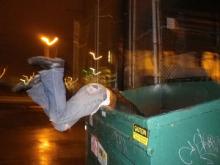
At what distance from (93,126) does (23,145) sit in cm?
505

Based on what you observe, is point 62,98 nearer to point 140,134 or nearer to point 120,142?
point 120,142

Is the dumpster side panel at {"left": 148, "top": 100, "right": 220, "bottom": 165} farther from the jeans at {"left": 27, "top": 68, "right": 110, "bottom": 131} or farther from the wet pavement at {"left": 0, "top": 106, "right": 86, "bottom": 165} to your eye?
the wet pavement at {"left": 0, "top": 106, "right": 86, "bottom": 165}

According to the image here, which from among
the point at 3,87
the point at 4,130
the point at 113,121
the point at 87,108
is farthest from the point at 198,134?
the point at 3,87

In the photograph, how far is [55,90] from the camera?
11.4 feet

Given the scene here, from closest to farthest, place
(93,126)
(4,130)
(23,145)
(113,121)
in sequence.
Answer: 1. (113,121)
2. (93,126)
3. (23,145)
4. (4,130)

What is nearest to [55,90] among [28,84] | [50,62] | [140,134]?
[50,62]

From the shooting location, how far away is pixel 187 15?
7957 mm

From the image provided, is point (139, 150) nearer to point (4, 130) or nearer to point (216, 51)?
point (216, 51)

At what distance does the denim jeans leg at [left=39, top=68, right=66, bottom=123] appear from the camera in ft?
11.4

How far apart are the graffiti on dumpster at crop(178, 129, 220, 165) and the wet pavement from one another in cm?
446

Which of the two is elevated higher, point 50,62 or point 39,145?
point 50,62

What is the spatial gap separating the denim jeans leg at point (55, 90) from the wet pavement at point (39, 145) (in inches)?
139

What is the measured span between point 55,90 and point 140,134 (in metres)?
1.24

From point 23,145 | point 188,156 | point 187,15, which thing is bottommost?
point 23,145
